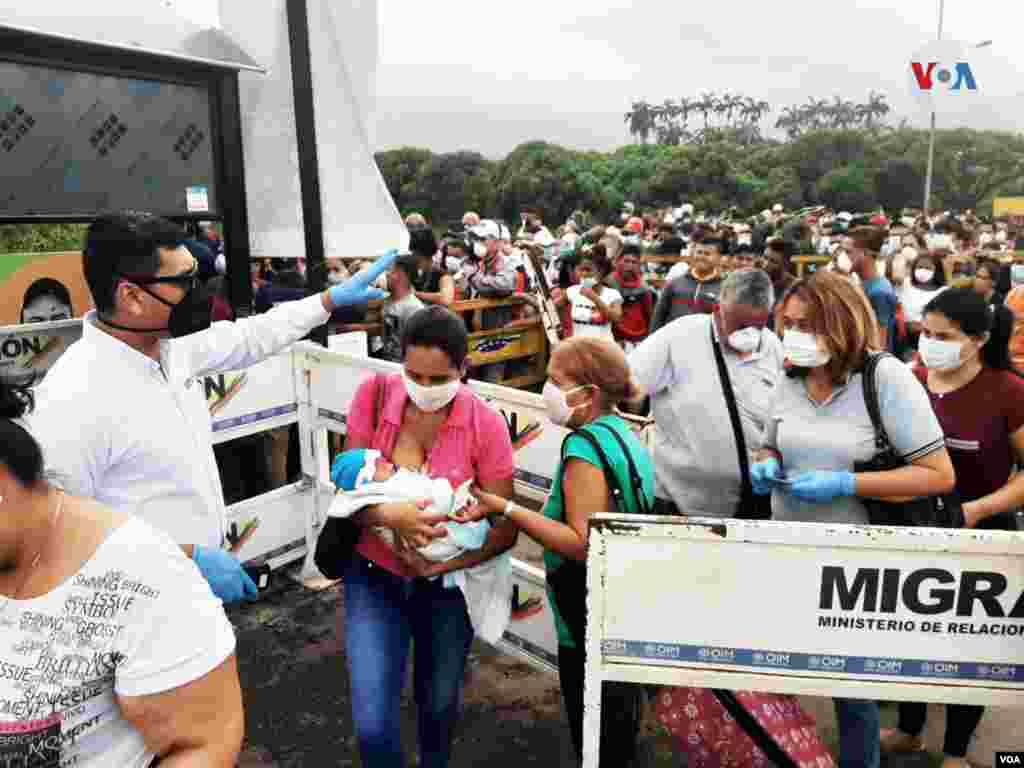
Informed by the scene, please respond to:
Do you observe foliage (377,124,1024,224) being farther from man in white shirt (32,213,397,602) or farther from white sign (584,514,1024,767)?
white sign (584,514,1024,767)

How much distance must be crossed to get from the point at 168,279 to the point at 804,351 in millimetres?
1970

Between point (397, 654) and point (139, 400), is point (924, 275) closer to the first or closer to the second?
point (397, 654)

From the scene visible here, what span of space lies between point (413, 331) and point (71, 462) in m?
1.03

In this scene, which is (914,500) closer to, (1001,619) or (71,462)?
(1001,619)

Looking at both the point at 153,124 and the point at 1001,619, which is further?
the point at 153,124

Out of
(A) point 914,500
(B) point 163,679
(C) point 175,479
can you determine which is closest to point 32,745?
(B) point 163,679

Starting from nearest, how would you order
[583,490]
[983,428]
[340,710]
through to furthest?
1. [583,490]
2. [983,428]
3. [340,710]

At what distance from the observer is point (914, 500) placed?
2.50 meters

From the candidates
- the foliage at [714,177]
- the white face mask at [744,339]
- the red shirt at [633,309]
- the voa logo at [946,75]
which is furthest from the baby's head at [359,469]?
the foliage at [714,177]

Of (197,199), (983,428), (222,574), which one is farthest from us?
(197,199)

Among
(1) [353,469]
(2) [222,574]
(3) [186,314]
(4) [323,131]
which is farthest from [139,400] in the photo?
(4) [323,131]

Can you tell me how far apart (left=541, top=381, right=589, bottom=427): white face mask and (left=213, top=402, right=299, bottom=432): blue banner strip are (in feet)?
7.97

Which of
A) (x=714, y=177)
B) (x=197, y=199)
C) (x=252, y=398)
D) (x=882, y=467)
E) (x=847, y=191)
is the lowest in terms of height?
(x=252, y=398)

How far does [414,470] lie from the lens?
2594 millimetres
